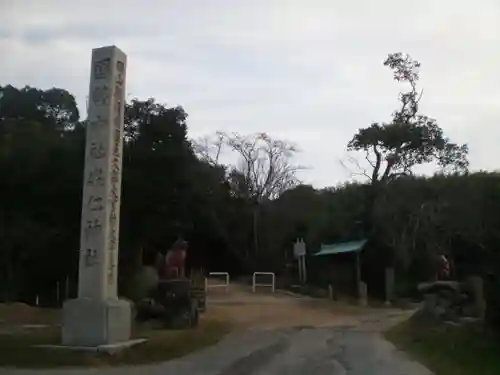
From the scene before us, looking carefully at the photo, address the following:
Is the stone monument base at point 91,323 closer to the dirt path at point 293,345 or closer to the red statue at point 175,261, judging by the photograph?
the dirt path at point 293,345

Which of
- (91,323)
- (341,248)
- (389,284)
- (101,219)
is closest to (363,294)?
(389,284)

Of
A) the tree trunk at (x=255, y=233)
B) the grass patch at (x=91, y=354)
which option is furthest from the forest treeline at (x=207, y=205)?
the grass patch at (x=91, y=354)

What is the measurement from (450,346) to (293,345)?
3.07 m

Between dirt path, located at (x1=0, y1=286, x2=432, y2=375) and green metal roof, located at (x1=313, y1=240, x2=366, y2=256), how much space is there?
14.4 ft

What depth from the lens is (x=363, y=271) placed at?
30109 mm

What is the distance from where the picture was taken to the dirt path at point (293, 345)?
10.3 meters

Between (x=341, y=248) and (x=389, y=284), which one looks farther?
(x=341, y=248)

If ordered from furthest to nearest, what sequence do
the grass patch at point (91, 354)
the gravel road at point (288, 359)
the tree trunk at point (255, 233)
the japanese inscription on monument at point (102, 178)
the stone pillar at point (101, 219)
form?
the tree trunk at point (255, 233), the japanese inscription on monument at point (102, 178), the stone pillar at point (101, 219), the grass patch at point (91, 354), the gravel road at point (288, 359)

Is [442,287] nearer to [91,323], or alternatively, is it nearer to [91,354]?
[91,323]

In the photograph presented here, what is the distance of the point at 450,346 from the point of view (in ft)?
44.6

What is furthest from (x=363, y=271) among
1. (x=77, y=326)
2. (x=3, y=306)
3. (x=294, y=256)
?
(x=77, y=326)

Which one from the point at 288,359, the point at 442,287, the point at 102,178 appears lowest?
the point at 288,359

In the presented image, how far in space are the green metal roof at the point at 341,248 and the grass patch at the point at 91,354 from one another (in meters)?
15.4

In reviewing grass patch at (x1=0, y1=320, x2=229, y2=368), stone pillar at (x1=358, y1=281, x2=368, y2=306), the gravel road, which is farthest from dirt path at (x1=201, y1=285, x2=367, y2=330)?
grass patch at (x1=0, y1=320, x2=229, y2=368)
